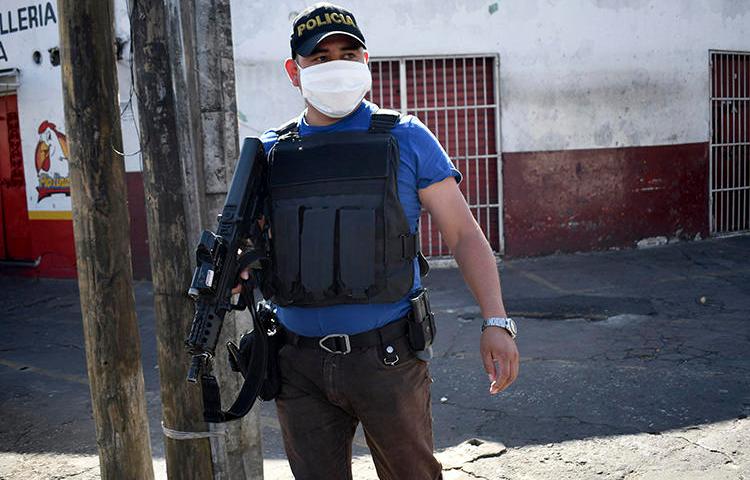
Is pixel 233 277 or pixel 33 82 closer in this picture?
pixel 233 277

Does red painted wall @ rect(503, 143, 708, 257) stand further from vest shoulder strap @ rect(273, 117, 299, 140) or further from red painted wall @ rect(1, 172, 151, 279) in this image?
vest shoulder strap @ rect(273, 117, 299, 140)

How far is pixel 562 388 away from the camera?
462cm

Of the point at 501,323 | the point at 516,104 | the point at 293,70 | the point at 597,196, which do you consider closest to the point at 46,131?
the point at 516,104

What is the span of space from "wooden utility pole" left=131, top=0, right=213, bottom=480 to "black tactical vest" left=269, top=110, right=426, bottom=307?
0.62 meters

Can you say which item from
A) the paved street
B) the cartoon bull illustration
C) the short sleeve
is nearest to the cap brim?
the short sleeve

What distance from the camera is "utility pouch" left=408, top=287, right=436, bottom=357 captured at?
86.4 inches

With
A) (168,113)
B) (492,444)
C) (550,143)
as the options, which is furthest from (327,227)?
(550,143)

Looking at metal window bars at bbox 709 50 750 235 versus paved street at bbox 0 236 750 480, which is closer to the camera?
paved street at bbox 0 236 750 480

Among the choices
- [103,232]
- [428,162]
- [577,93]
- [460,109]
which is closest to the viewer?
[428,162]

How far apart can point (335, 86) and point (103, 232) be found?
118cm

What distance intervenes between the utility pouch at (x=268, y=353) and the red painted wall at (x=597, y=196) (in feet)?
24.1

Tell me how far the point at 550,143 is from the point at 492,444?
20.7 feet

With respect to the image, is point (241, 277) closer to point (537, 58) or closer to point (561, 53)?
point (537, 58)

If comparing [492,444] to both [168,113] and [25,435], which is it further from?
[25,435]
